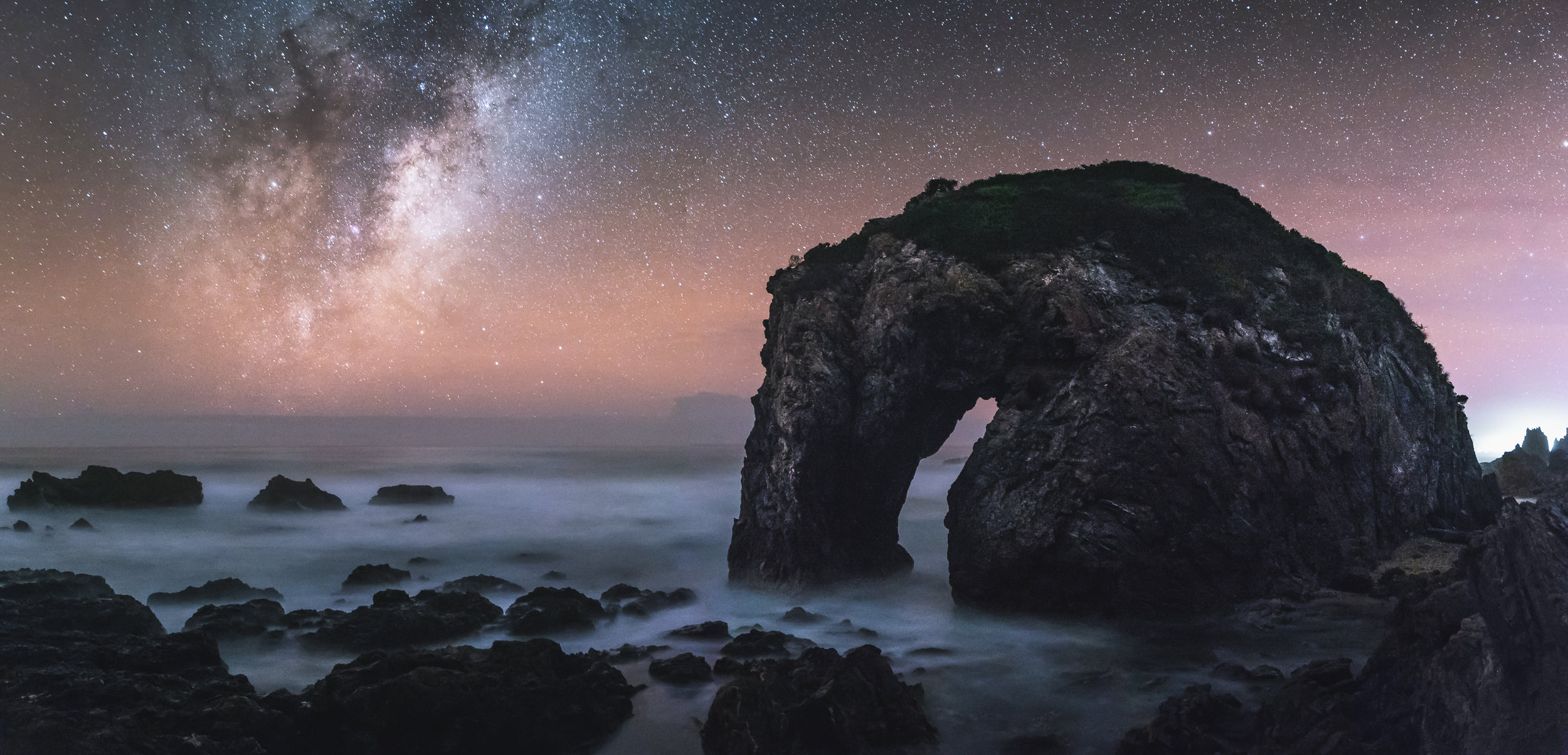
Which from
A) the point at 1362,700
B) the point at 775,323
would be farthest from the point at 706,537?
the point at 1362,700

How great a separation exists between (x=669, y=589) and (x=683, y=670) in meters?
9.29

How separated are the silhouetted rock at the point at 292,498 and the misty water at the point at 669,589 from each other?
1051mm

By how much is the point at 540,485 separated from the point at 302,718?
5049 cm

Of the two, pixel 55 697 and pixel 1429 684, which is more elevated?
pixel 1429 684

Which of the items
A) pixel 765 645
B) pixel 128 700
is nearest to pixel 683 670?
pixel 765 645

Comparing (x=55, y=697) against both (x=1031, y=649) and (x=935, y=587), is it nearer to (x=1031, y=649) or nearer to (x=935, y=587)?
(x=1031, y=649)

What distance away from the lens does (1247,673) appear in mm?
12109

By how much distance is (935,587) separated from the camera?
20.7 metres

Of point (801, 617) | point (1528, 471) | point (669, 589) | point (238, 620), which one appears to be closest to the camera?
point (238, 620)

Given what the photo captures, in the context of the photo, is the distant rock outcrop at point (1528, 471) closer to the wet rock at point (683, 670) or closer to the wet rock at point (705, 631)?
the wet rock at point (705, 631)

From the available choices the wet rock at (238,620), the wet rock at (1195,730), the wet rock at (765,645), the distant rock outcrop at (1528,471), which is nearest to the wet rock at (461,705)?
the wet rock at (765,645)

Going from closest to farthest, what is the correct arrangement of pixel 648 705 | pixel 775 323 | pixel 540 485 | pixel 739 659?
pixel 648 705 < pixel 739 659 < pixel 775 323 < pixel 540 485

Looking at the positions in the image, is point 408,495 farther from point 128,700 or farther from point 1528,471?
point 1528,471

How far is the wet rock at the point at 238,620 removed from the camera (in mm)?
15977
